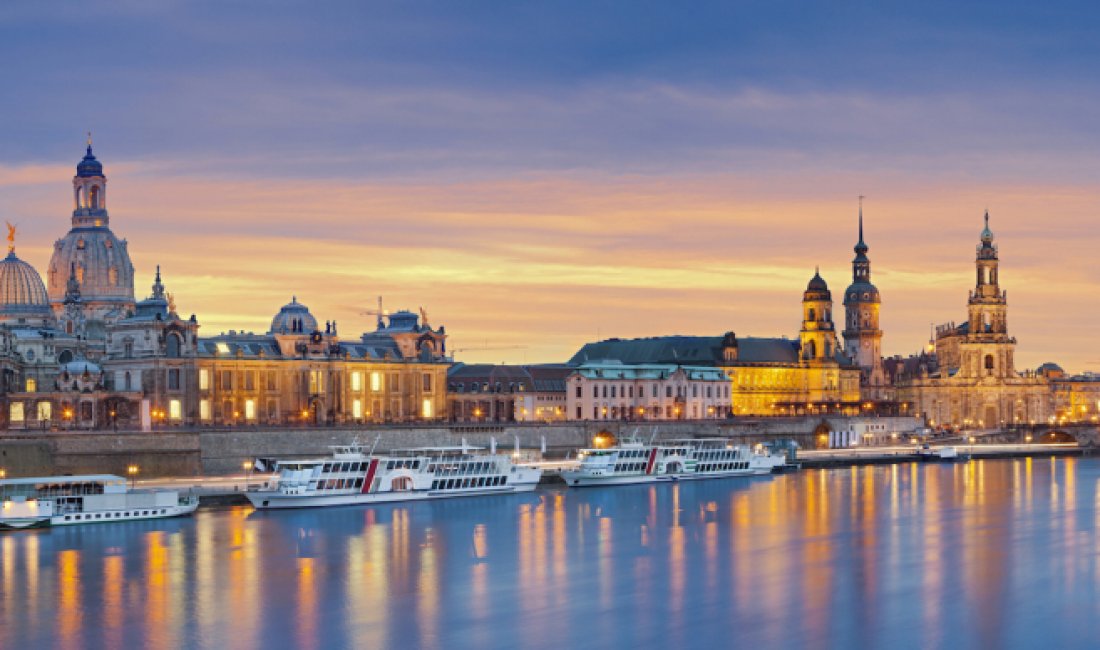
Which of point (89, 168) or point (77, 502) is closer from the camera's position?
point (77, 502)

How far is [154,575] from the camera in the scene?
67.2 metres

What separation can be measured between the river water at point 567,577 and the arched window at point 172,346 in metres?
32.7

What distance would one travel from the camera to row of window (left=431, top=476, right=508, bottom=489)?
102188mm

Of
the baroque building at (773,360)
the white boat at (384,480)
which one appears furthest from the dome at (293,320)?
the baroque building at (773,360)

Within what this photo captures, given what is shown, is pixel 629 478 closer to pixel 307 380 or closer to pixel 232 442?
pixel 232 442

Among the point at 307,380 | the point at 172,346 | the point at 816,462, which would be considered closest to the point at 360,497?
the point at 172,346

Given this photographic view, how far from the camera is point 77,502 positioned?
281 feet

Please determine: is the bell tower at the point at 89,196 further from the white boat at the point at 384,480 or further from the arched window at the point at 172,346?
the white boat at the point at 384,480

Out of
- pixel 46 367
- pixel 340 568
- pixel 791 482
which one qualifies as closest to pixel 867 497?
pixel 791 482

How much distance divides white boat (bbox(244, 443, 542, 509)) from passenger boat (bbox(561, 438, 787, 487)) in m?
7.05

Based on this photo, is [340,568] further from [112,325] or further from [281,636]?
[112,325]

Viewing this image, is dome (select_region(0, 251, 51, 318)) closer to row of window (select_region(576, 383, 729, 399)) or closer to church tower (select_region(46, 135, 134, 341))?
church tower (select_region(46, 135, 134, 341))

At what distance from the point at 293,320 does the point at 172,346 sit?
12.4 metres

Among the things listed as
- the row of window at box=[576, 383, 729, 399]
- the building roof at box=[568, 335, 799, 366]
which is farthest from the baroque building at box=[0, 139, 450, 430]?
the building roof at box=[568, 335, 799, 366]
